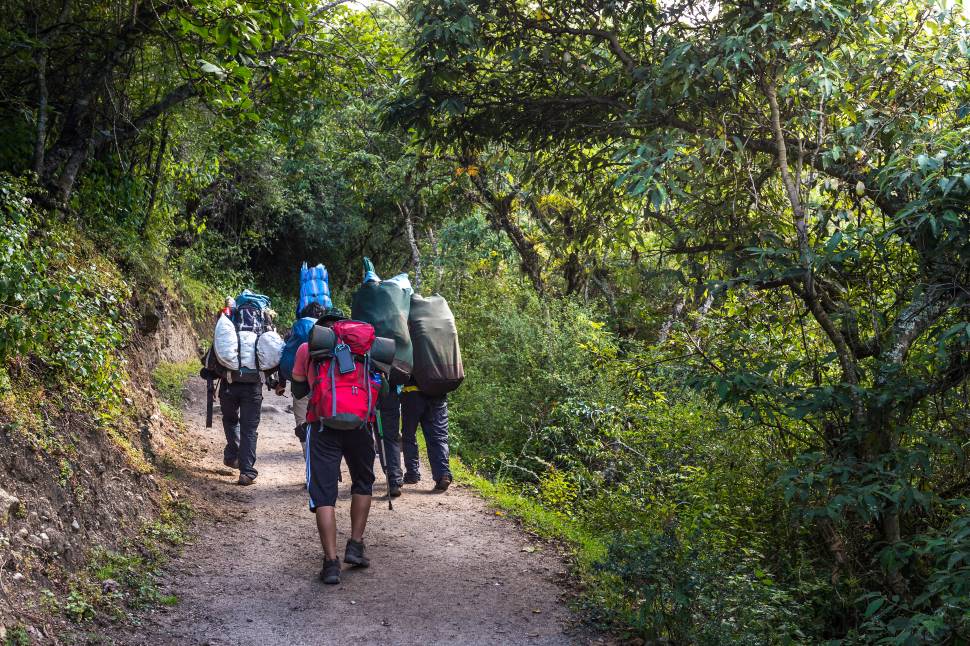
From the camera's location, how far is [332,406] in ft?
18.3

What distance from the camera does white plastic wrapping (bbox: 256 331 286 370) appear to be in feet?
27.8

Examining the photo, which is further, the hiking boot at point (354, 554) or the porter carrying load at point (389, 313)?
the porter carrying load at point (389, 313)

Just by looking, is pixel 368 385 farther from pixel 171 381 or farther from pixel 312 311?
pixel 171 381

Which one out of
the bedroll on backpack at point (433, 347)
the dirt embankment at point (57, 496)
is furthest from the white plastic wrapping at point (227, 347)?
the bedroll on backpack at point (433, 347)

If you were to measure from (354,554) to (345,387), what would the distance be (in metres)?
1.30

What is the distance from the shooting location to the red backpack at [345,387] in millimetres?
5582

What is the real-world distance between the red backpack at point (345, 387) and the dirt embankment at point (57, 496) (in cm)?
160

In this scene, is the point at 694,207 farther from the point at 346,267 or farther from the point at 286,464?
the point at 346,267

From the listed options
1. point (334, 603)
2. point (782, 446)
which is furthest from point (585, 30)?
point (334, 603)

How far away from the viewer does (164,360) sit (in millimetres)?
14125

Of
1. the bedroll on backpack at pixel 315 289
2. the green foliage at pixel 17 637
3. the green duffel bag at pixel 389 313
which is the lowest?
the green foliage at pixel 17 637

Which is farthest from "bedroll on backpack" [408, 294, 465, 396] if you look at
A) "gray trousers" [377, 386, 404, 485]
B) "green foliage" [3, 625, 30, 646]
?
"green foliage" [3, 625, 30, 646]

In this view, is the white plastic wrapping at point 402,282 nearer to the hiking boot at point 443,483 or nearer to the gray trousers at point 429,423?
the gray trousers at point 429,423

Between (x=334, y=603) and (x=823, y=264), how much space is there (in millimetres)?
3858
